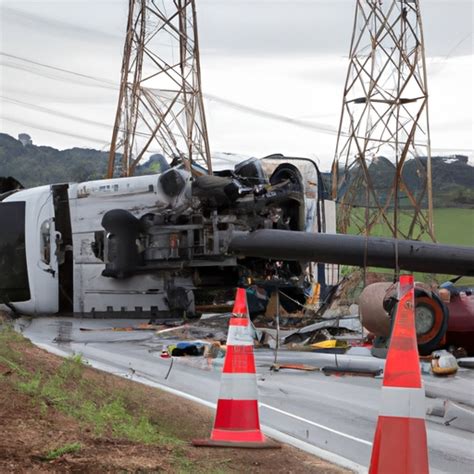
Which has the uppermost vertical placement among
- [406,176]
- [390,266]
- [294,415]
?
[406,176]

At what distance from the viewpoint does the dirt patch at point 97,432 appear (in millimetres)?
5934

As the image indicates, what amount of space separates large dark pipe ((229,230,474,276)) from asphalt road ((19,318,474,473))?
1.70 m

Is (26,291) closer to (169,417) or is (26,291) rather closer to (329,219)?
(329,219)

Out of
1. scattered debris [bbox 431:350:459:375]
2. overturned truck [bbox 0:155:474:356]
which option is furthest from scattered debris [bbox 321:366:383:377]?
overturned truck [bbox 0:155:474:356]

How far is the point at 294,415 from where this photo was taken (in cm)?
924

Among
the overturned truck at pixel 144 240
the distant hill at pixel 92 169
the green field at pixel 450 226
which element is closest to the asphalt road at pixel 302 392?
the overturned truck at pixel 144 240

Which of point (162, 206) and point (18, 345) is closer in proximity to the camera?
point (18, 345)

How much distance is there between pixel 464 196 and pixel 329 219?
711 centimetres

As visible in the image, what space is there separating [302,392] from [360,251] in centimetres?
404

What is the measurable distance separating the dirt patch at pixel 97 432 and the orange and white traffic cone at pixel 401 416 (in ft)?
4.51

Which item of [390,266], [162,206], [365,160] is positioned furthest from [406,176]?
[390,266]

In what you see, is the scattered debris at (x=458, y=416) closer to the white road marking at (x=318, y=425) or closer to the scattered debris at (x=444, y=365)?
the white road marking at (x=318, y=425)

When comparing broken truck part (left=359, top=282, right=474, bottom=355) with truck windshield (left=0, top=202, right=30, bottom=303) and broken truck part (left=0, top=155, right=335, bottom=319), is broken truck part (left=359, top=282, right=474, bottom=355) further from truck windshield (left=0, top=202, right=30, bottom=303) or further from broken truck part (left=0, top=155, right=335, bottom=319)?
truck windshield (left=0, top=202, right=30, bottom=303)

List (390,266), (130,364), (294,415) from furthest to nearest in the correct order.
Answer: (390,266)
(130,364)
(294,415)
